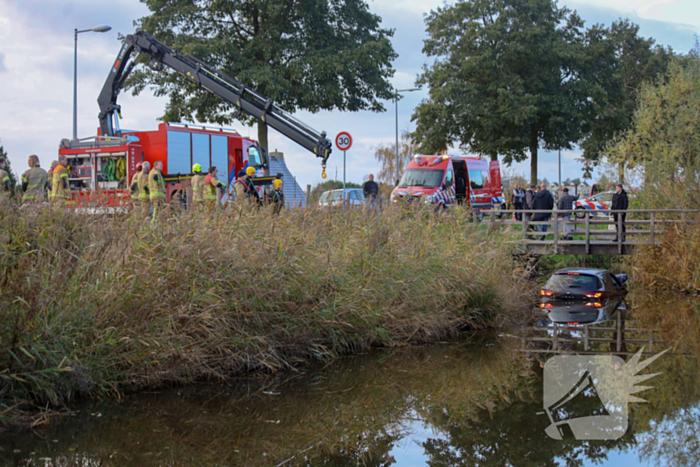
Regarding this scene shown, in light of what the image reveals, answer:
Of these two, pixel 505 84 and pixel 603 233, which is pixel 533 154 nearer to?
pixel 505 84

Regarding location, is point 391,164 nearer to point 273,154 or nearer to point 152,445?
point 273,154

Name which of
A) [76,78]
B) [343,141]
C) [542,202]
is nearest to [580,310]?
[542,202]

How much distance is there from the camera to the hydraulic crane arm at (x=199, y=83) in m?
21.7

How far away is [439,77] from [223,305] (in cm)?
3304

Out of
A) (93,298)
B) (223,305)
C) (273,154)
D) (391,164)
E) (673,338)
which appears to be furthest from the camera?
(391,164)

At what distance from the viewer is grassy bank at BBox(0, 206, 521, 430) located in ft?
21.2

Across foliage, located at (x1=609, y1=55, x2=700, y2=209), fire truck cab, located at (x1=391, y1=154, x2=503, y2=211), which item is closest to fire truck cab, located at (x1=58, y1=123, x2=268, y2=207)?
fire truck cab, located at (x1=391, y1=154, x2=503, y2=211)

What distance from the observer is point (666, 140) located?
2403cm

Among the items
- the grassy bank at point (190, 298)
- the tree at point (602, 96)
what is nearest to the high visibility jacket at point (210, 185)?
the grassy bank at point (190, 298)

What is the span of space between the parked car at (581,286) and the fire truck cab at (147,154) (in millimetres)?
10645

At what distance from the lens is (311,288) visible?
895 cm

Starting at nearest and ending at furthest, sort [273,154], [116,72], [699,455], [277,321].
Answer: [699,455] → [277,321] → [116,72] → [273,154]

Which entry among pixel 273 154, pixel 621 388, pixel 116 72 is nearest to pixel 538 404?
pixel 621 388

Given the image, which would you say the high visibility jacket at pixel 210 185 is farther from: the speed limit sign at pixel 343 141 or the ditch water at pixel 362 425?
the ditch water at pixel 362 425
